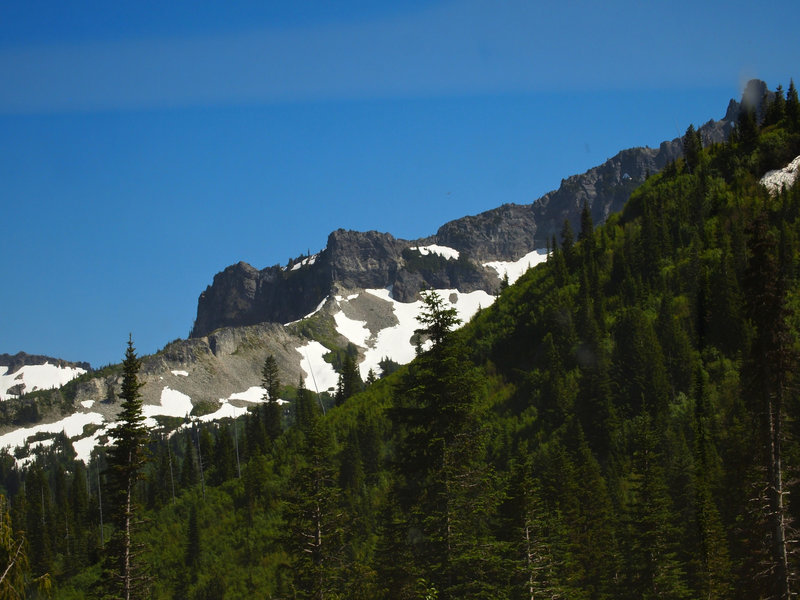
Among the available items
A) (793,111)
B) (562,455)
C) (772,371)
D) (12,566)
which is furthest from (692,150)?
(12,566)

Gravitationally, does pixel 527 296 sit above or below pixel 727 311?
above

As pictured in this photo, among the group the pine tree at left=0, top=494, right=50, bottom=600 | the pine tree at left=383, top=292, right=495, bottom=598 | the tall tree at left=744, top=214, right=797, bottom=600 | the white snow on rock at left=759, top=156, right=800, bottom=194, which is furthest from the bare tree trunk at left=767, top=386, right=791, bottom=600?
the white snow on rock at left=759, top=156, right=800, bottom=194

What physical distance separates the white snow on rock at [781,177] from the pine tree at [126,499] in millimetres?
91925

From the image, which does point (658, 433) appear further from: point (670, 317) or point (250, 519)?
point (250, 519)

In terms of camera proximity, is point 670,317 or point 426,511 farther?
point 670,317

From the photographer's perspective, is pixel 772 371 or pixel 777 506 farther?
pixel 772 371

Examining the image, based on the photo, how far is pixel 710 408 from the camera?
73.1 metres

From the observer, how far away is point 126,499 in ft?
110

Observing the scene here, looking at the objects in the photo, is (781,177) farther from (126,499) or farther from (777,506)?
(126,499)

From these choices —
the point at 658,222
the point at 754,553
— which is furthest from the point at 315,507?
the point at 658,222

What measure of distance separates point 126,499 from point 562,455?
32.5m

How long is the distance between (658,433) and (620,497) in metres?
→ 8.02

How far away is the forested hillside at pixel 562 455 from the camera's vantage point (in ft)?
82.2

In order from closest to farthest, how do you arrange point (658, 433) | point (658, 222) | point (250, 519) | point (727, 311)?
point (658, 433) → point (727, 311) → point (250, 519) → point (658, 222)
